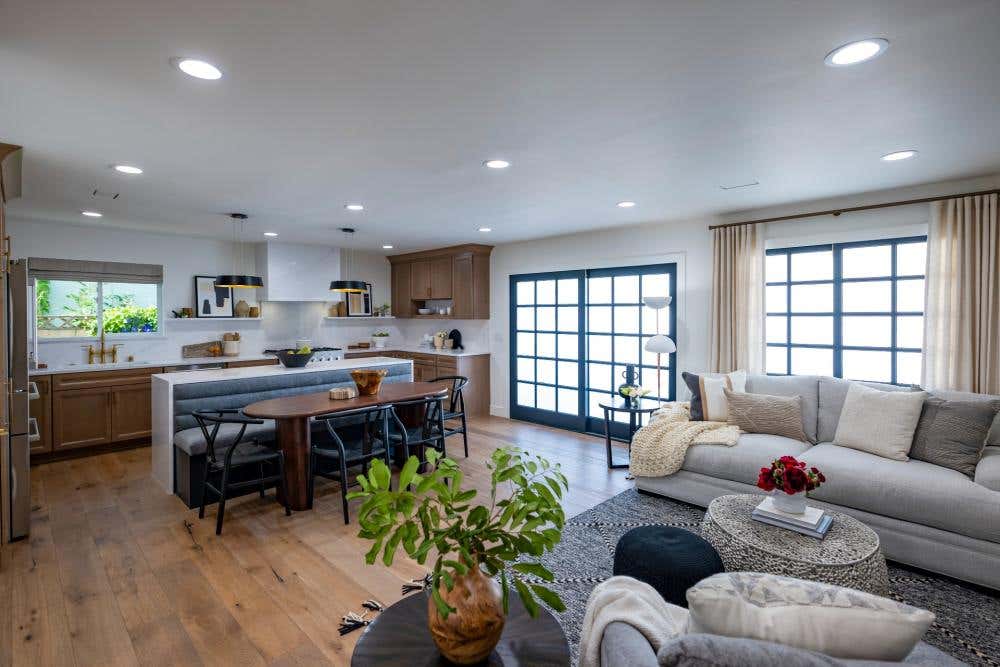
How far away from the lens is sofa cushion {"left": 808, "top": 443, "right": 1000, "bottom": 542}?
2658 millimetres

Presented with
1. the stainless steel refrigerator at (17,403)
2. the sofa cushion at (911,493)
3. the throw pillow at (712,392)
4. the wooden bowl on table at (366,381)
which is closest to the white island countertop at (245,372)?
the wooden bowl on table at (366,381)

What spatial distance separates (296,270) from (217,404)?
3089mm

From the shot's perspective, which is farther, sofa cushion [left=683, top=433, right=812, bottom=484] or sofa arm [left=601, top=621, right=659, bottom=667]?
sofa cushion [left=683, top=433, right=812, bottom=484]

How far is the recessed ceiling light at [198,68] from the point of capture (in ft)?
6.30

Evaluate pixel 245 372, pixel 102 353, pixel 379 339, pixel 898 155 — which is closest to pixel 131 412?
pixel 102 353

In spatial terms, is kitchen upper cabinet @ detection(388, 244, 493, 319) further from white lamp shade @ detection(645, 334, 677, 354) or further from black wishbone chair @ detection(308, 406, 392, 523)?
black wishbone chair @ detection(308, 406, 392, 523)

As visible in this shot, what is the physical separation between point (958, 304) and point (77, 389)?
7719 mm

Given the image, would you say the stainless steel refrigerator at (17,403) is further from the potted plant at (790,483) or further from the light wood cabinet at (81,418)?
the potted plant at (790,483)

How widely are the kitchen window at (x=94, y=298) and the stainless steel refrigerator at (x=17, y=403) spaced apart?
8.91 feet

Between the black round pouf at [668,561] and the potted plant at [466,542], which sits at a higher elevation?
the potted plant at [466,542]

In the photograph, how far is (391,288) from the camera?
823cm

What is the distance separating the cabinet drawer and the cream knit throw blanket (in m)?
5.18

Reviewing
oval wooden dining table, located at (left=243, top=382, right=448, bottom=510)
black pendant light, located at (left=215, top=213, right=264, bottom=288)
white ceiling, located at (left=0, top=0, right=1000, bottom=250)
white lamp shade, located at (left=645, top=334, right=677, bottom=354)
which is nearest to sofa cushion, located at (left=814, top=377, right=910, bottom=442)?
white lamp shade, located at (left=645, top=334, right=677, bottom=354)

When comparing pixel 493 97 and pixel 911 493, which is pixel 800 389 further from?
pixel 493 97
